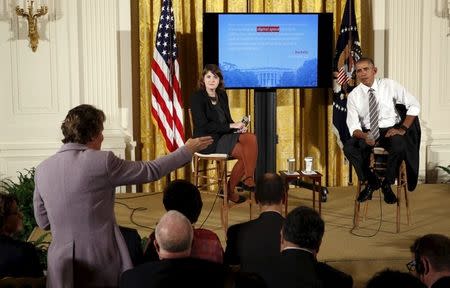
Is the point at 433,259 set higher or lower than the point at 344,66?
lower

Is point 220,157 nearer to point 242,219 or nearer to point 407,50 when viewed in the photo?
point 242,219

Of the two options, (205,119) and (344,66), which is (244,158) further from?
(344,66)

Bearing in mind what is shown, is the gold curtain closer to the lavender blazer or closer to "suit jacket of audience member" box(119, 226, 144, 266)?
"suit jacket of audience member" box(119, 226, 144, 266)

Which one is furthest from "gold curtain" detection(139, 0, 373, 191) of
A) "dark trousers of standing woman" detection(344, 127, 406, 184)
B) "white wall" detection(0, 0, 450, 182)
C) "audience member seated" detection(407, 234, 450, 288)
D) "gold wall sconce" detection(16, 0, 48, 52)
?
"audience member seated" detection(407, 234, 450, 288)

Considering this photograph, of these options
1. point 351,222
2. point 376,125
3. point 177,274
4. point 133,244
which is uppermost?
point 376,125

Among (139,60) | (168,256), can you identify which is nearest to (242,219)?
(139,60)

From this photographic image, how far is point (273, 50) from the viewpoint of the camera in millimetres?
7445

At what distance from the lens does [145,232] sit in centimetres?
600

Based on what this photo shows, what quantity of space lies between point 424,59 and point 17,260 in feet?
19.3

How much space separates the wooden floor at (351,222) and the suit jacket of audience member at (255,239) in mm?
1682

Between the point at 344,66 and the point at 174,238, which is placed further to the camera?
the point at 344,66

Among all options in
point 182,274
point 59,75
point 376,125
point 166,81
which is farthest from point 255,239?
point 59,75

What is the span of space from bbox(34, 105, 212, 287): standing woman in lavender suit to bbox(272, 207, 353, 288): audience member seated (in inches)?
27.5

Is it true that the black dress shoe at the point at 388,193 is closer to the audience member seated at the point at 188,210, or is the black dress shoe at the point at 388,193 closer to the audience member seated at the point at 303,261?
the audience member seated at the point at 188,210
